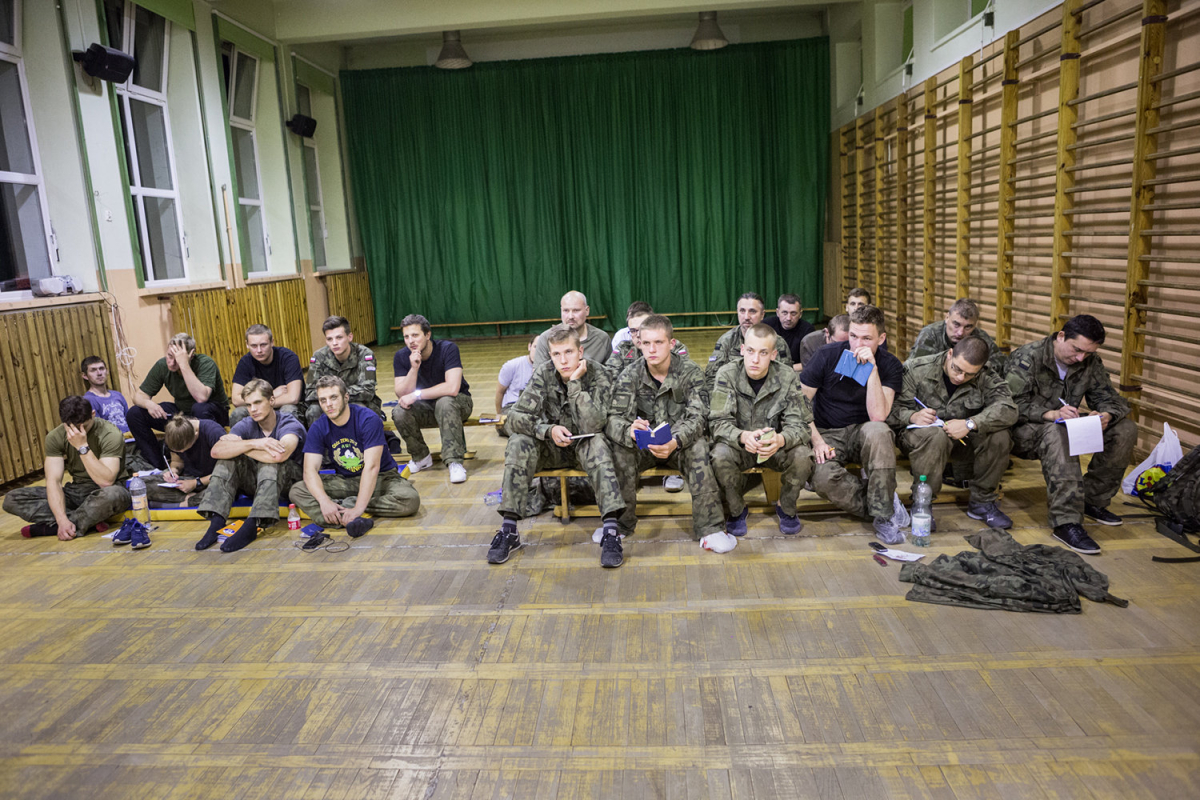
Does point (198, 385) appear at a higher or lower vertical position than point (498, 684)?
higher

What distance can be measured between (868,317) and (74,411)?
423cm

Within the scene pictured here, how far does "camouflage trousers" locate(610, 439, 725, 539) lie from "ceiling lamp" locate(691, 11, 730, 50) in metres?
8.12

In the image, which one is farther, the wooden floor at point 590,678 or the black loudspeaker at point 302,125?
the black loudspeaker at point 302,125

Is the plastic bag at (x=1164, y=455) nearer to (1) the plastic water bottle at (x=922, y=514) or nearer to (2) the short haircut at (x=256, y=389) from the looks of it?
(1) the plastic water bottle at (x=922, y=514)

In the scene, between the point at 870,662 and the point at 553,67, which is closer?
the point at 870,662

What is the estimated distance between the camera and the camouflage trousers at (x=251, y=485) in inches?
167

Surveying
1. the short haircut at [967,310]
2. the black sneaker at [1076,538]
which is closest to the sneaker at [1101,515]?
the black sneaker at [1076,538]

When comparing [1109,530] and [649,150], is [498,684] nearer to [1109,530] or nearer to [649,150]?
[1109,530]

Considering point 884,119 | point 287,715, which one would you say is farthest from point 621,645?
point 884,119

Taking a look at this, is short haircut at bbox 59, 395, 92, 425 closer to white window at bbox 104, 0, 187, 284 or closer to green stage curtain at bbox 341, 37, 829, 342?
white window at bbox 104, 0, 187, 284

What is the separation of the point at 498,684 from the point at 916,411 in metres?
2.56

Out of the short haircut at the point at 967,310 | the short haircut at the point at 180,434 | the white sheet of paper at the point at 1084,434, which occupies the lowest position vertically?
the white sheet of paper at the point at 1084,434

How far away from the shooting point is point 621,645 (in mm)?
2920

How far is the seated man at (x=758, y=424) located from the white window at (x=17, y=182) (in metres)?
5.29
